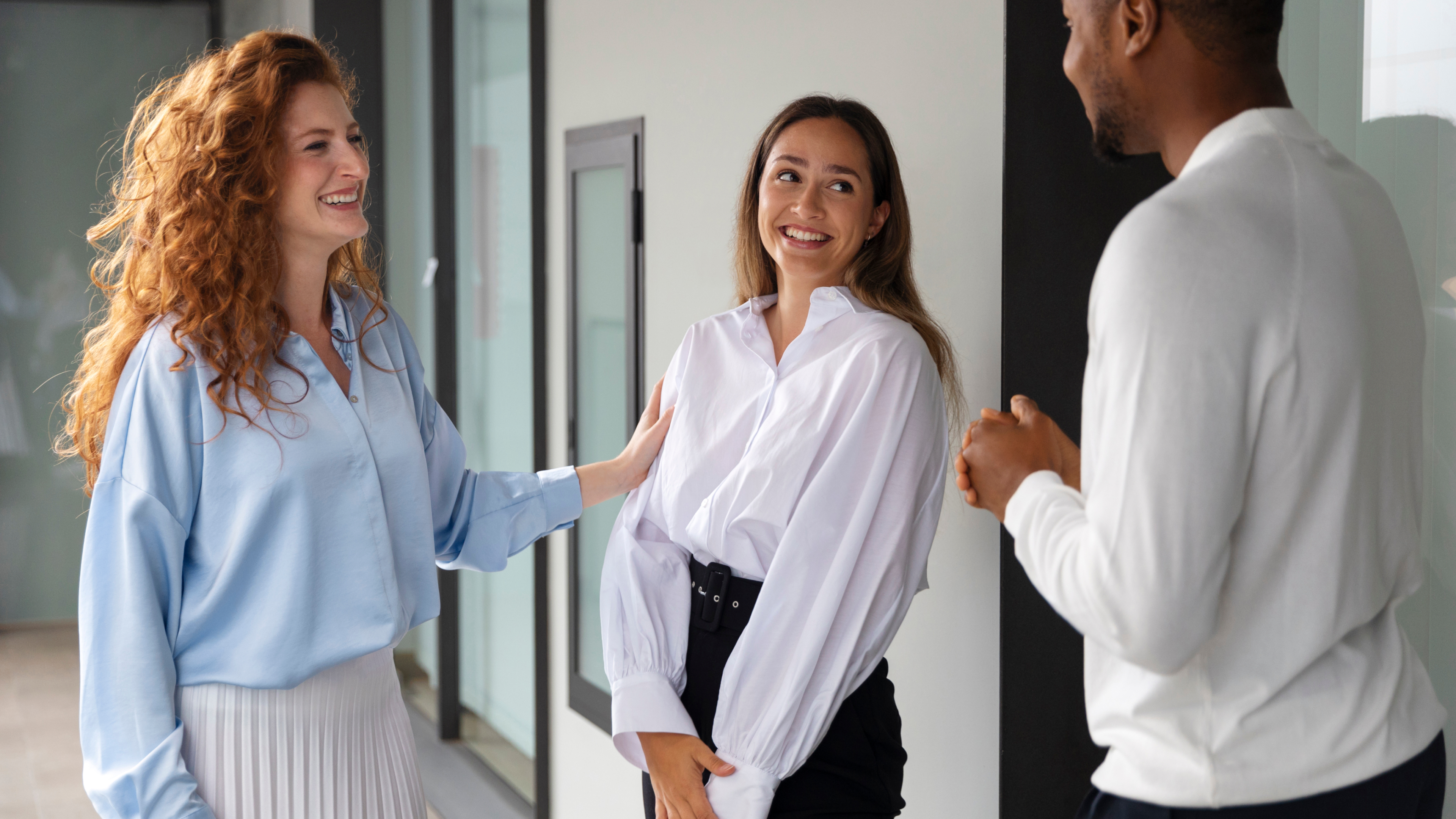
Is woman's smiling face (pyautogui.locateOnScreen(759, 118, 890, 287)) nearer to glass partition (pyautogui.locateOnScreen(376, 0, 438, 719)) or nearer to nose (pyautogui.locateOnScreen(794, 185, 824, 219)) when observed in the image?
nose (pyautogui.locateOnScreen(794, 185, 824, 219))

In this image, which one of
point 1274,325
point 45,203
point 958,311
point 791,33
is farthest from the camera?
point 45,203

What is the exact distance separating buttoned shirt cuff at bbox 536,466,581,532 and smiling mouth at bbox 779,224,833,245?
0.60m

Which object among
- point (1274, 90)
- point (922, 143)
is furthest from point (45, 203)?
point (1274, 90)

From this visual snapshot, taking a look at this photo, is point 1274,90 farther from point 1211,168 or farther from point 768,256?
point 768,256

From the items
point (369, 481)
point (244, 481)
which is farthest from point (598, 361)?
point (244, 481)

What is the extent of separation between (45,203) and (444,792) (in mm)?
4408

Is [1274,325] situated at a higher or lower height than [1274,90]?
lower

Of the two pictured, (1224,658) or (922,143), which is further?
(922,143)

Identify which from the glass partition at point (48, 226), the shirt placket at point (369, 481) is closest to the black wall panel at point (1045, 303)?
the shirt placket at point (369, 481)

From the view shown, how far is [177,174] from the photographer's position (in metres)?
1.54

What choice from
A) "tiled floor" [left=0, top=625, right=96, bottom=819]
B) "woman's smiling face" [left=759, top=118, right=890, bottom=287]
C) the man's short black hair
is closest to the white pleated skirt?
"woman's smiling face" [left=759, top=118, right=890, bottom=287]

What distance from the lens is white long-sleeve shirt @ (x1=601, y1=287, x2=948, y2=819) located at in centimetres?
156

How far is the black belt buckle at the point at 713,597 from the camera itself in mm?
1688

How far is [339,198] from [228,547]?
1.77ft
